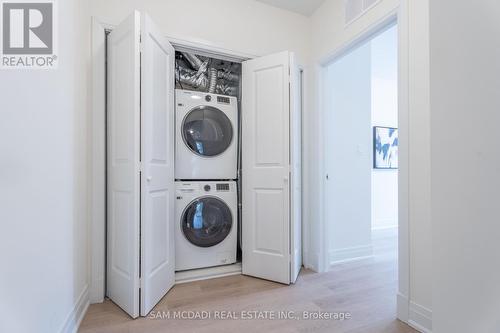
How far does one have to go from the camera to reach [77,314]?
1539 mm

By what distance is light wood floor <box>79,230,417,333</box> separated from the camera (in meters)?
1.53

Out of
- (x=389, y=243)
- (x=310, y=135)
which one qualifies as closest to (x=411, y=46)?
(x=310, y=135)

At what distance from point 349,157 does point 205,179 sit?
1.72 metres

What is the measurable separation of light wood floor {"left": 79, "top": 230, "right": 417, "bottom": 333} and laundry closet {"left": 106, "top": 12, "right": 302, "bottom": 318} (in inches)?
4.0

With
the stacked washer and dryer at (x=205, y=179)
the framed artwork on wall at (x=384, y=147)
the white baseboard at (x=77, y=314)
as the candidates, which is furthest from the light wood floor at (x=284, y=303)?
the framed artwork on wall at (x=384, y=147)

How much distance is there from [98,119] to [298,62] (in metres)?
1.96

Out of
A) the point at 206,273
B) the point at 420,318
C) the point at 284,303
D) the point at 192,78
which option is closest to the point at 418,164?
the point at 420,318

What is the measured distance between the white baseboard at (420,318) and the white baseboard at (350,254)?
109cm

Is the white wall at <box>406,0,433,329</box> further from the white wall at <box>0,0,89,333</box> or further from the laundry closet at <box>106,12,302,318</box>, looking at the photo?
the white wall at <box>0,0,89,333</box>

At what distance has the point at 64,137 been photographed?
1358 mm

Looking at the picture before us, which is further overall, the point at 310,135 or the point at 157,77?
the point at 310,135

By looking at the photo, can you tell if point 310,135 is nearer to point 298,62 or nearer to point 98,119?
point 298,62

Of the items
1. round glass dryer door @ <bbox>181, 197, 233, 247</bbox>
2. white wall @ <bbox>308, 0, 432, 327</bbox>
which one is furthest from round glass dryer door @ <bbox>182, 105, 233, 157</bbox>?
white wall @ <bbox>308, 0, 432, 327</bbox>

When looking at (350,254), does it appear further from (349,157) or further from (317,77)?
(317,77)
